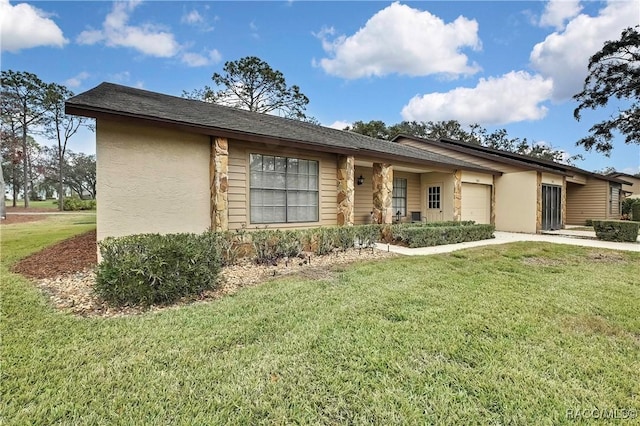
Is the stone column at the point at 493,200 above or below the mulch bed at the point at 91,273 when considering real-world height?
above

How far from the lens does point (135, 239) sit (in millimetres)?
4797

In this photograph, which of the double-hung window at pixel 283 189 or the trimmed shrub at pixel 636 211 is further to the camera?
the trimmed shrub at pixel 636 211

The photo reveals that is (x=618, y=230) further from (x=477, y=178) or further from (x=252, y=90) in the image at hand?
(x=252, y=90)

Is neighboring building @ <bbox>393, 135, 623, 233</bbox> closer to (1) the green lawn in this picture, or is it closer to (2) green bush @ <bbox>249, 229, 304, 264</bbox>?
(2) green bush @ <bbox>249, 229, 304, 264</bbox>

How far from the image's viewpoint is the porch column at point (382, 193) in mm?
10820

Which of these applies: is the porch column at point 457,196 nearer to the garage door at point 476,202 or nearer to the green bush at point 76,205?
the garage door at point 476,202

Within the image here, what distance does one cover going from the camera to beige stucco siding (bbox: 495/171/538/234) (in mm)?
13727

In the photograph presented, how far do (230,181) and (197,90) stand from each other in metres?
22.4

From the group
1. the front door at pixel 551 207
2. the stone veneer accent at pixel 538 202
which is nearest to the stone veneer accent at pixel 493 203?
the stone veneer accent at pixel 538 202

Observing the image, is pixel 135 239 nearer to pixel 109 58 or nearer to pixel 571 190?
pixel 109 58

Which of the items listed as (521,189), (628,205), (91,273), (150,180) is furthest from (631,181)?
(91,273)

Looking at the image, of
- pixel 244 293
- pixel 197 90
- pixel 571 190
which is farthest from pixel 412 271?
pixel 197 90

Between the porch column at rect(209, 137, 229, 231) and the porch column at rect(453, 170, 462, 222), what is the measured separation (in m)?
10.1

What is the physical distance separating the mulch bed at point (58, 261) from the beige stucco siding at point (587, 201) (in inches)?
970
